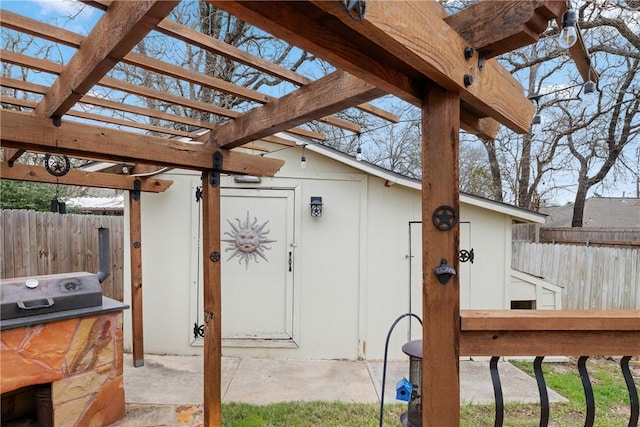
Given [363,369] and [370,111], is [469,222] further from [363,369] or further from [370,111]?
[370,111]

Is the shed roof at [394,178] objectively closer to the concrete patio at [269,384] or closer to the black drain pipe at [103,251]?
the concrete patio at [269,384]

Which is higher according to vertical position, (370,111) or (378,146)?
(378,146)

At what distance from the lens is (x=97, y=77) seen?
1417 mm

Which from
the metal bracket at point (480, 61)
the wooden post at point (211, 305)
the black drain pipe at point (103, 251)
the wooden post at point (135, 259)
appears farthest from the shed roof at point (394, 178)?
the metal bracket at point (480, 61)

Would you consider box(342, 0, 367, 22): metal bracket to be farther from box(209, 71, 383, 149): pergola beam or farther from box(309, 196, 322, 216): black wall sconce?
box(309, 196, 322, 216): black wall sconce

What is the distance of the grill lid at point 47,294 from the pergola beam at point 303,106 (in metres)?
1.59

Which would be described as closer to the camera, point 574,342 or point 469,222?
point 574,342

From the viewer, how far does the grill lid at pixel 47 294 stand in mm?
2322

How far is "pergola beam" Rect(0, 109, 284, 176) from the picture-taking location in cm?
177

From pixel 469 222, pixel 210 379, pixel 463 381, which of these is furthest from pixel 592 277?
pixel 210 379

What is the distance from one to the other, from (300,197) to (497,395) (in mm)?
3358

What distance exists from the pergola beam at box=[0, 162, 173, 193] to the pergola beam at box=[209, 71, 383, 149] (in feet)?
6.63

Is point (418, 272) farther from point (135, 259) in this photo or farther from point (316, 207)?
point (135, 259)

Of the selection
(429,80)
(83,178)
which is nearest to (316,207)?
(83,178)
